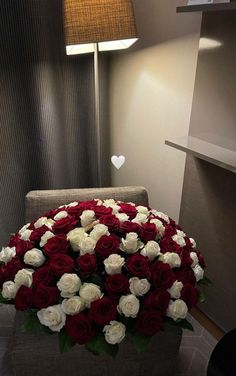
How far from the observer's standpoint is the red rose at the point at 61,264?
2.69 ft

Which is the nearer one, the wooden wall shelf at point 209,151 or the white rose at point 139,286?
the white rose at point 139,286

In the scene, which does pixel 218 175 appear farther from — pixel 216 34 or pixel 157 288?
pixel 157 288

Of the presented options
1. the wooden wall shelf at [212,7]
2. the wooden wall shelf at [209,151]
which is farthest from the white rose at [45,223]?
the wooden wall shelf at [212,7]

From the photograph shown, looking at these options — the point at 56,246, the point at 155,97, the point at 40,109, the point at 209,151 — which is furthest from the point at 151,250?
the point at 40,109

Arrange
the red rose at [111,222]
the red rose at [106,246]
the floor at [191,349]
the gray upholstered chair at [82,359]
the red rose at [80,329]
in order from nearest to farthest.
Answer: the red rose at [80,329] → the red rose at [106,246] → the red rose at [111,222] → the gray upholstered chair at [82,359] → the floor at [191,349]

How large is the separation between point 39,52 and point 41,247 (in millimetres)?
1094

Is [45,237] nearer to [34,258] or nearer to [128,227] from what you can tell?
[34,258]

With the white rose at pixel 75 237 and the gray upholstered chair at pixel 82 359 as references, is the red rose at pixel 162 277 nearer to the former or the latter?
the white rose at pixel 75 237

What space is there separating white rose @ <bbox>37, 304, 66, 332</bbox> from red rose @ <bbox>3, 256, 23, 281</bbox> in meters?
0.15

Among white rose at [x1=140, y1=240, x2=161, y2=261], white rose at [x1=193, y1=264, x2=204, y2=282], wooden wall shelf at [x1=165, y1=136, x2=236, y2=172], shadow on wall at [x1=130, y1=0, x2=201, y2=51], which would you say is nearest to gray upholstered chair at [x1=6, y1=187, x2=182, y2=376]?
white rose at [x1=193, y1=264, x2=204, y2=282]

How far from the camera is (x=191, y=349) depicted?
143cm

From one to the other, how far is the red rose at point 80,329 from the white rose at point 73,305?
0.02 meters

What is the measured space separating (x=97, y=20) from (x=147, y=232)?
839 millimetres

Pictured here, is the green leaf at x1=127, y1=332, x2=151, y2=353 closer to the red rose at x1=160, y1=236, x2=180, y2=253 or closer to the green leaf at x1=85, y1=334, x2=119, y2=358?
the green leaf at x1=85, y1=334, x2=119, y2=358
